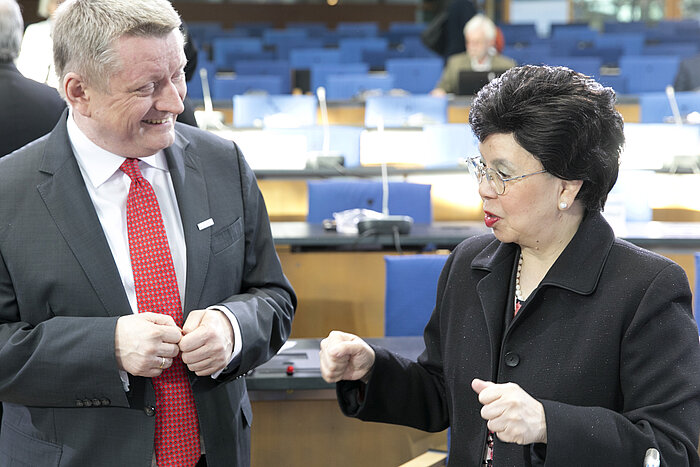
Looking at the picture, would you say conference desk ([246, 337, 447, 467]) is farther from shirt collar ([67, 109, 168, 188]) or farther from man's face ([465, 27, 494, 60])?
man's face ([465, 27, 494, 60])

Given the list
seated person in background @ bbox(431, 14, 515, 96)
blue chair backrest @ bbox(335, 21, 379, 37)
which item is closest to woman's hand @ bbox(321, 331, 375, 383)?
seated person in background @ bbox(431, 14, 515, 96)

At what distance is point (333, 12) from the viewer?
1584 centimetres

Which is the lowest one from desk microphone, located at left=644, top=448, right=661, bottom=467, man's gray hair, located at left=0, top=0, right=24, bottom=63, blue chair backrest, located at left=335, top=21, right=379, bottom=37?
desk microphone, located at left=644, top=448, right=661, bottom=467

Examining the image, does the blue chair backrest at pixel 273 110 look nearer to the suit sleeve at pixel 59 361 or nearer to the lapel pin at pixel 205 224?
the lapel pin at pixel 205 224

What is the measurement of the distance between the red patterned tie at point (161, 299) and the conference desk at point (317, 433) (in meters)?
0.83

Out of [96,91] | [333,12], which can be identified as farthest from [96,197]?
[333,12]

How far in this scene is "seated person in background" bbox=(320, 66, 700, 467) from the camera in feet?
4.75

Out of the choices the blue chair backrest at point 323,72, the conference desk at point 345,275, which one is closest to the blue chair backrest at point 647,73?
the blue chair backrest at point 323,72

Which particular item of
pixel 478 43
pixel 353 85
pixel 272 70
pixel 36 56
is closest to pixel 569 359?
pixel 36 56

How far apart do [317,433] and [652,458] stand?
135cm

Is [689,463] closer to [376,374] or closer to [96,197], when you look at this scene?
[376,374]

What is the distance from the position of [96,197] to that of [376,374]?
0.63 m

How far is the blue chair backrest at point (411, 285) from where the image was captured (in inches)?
117

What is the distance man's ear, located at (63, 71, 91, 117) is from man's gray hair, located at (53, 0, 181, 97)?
0.01 meters
